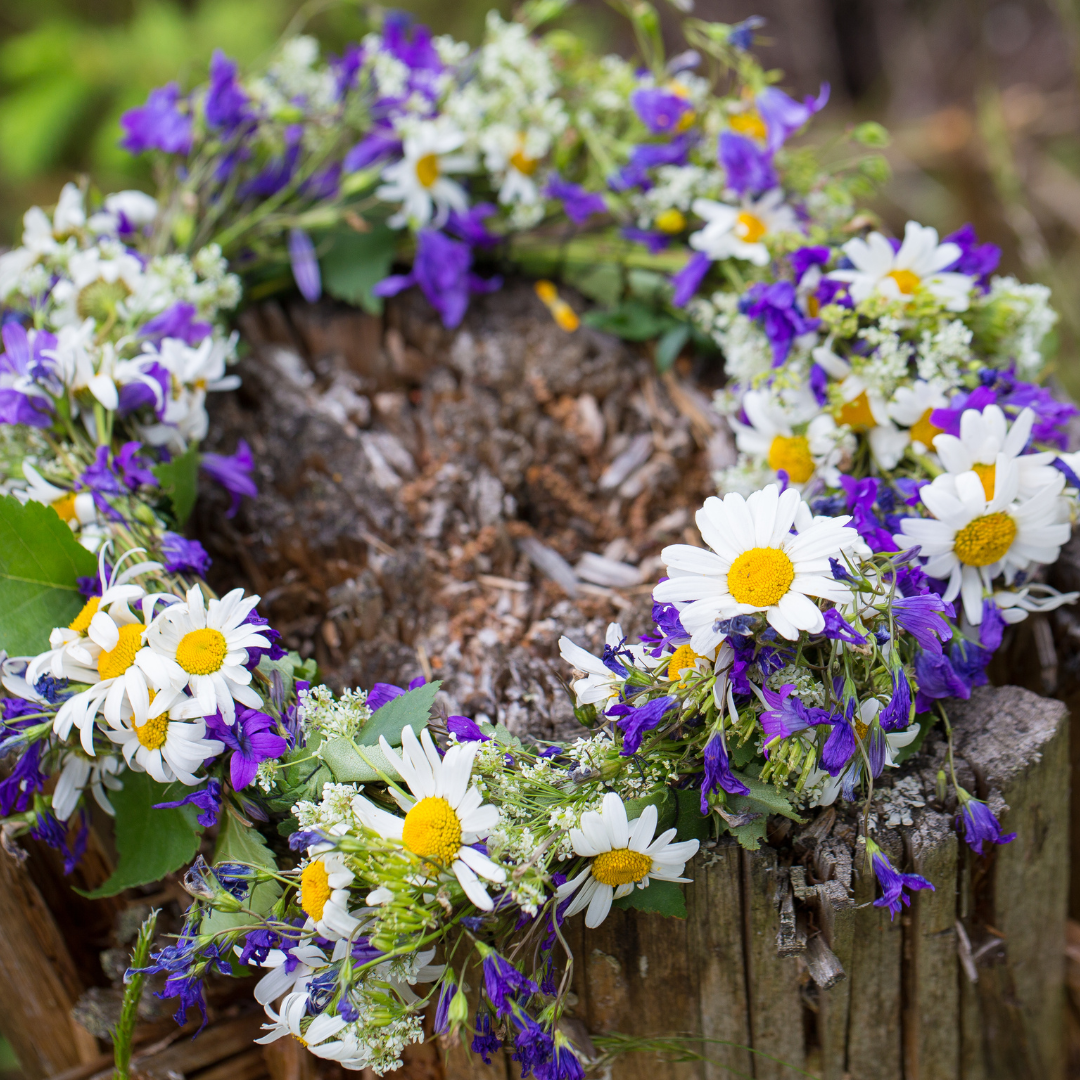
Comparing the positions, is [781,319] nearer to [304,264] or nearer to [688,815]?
[688,815]

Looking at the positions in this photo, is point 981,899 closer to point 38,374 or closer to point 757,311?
point 757,311

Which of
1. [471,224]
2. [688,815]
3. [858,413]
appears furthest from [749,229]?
[688,815]

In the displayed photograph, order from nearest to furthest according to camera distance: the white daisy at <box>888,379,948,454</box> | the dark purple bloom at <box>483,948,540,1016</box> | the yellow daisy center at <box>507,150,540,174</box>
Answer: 1. the dark purple bloom at <box>483,948,540,1016</box>
2. the white daisy at <box>888,379,948,454</box>
3. the yellow daisy center at <box>507,150,540,174</box>

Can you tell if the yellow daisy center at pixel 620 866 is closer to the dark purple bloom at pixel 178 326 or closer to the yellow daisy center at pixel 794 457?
the yellow daisy center at pixel 794 457

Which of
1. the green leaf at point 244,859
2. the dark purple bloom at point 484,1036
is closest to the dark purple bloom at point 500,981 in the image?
the dark purple bloom at point 484,1036

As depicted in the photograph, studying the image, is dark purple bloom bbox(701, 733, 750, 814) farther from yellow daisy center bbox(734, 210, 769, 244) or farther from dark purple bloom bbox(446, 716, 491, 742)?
yellow daisy center bbox(734, 210, 769, 244)

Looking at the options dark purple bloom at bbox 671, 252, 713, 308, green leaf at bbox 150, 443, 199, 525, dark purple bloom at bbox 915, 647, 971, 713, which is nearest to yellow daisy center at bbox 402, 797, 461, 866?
dark purple bloom at bbox 915, 647, 971, 713
